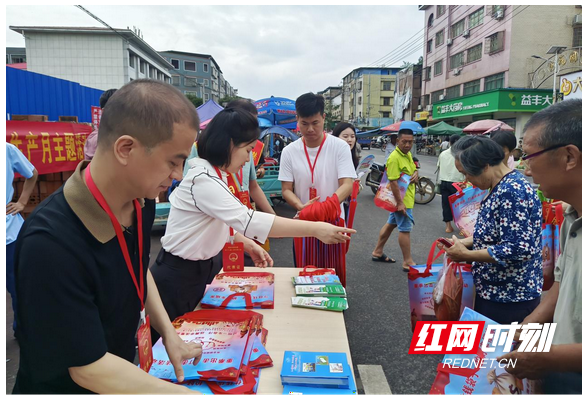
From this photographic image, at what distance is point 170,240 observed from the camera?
6.29 feet

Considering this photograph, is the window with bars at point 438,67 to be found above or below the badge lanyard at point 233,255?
above

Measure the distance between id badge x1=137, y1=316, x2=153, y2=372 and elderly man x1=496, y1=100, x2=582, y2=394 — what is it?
1.27 meters

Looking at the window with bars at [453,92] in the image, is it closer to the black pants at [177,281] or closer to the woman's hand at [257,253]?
the woman's hand at [257,253]

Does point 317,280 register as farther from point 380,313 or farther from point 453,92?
point 453,92

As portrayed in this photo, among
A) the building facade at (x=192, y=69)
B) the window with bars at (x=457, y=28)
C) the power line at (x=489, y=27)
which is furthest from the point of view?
the building facade at (x=192, y=69)

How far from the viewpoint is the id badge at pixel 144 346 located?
45.9 inches

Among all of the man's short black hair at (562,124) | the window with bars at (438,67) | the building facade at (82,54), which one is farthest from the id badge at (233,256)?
the window with bars at (438,67)

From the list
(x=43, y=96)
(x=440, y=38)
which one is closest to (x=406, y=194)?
(x=43, y=96)

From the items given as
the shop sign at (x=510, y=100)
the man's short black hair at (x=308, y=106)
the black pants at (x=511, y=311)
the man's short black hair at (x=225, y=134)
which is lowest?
the black pants at (x=511, y=311)

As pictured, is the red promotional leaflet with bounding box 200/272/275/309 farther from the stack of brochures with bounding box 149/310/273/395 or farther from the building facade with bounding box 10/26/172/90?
the building facade with bounding box 10/26/172/90

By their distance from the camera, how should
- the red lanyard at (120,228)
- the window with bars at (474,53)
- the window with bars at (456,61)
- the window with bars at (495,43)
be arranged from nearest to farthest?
the red lanyard at (120,228)
the window with bars at (495,43)
the window with bars at (474,53)
the window with bars at (456,61)

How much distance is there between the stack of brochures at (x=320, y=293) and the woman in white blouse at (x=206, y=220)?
309mm

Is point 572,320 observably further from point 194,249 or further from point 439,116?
point 439,116

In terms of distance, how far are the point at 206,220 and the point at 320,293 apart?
28.2 inches
